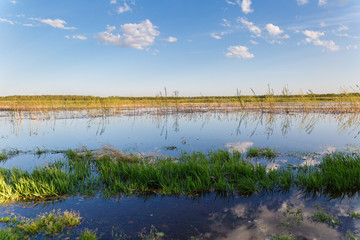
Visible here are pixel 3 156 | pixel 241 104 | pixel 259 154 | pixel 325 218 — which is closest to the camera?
pixel 325 218

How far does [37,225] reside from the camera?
4371 millimetres

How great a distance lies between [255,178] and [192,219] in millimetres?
2922

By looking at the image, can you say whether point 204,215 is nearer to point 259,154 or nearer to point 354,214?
point 354,214

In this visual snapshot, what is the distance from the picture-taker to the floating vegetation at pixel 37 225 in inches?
163

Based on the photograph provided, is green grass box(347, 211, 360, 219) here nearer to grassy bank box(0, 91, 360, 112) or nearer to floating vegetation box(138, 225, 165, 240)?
floating vegetation box(138, 225, 165, 240)

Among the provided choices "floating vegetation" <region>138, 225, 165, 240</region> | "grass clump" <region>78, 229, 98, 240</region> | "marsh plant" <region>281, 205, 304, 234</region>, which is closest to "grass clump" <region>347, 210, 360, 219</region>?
"marsh plant" <region>281, 205, 304, 234</region>

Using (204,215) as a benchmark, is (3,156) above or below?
above

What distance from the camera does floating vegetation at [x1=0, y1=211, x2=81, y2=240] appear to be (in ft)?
13.6

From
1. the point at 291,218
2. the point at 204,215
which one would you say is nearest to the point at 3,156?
the point at 204,215

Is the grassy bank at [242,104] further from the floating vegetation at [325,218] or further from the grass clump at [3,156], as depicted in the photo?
the floating vegetation at [325,218]

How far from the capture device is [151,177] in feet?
21.7

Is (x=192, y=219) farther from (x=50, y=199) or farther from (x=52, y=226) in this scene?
(x=50, y=199)

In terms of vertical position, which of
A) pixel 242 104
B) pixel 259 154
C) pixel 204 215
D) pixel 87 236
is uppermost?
pixel 242 104

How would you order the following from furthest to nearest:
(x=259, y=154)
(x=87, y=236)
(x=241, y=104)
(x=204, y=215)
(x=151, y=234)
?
(x=241, y=104) → (x=259, y=154) → (x=204, y=215) → (x=151, y=234) → (x=87, y=236)
